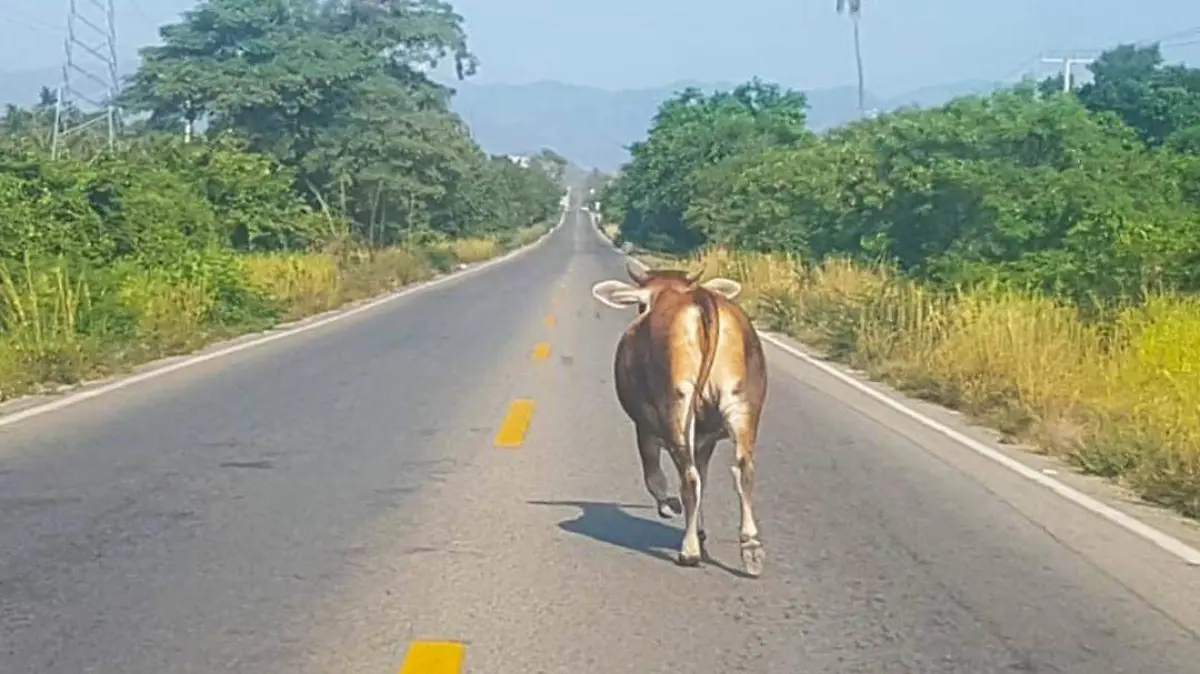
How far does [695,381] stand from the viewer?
746 centimetres

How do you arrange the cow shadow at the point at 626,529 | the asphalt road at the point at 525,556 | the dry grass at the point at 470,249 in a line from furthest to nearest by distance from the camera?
the dry grass at the point at 470,249 < the cow shadow at the point at 626,529 < the asphalt road at the point at 525,556

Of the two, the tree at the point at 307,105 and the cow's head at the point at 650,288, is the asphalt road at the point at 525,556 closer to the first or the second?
the cow's head at the point at 650,288

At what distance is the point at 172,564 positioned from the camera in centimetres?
776

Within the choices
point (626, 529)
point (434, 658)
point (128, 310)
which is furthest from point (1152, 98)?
point (434, 658)

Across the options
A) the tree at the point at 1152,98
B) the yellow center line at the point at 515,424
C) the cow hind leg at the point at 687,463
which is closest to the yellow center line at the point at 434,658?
the cow hind leg at the point at 687,463

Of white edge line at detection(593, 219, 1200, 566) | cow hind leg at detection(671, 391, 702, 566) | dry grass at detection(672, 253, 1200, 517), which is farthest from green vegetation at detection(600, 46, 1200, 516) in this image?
cow hind leg at detection(671, 391, 702, 566)

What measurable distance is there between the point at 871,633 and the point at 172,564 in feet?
10.6

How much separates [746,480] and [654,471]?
0.89 meters

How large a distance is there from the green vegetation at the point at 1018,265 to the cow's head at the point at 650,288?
3.54m

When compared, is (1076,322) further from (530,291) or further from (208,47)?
(208,47)

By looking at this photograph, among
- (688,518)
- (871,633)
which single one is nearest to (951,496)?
(688,518)

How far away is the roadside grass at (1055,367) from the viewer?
36.5 ft

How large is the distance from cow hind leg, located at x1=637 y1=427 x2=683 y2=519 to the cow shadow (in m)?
0.18

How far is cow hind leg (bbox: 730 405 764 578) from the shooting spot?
7.43 m
